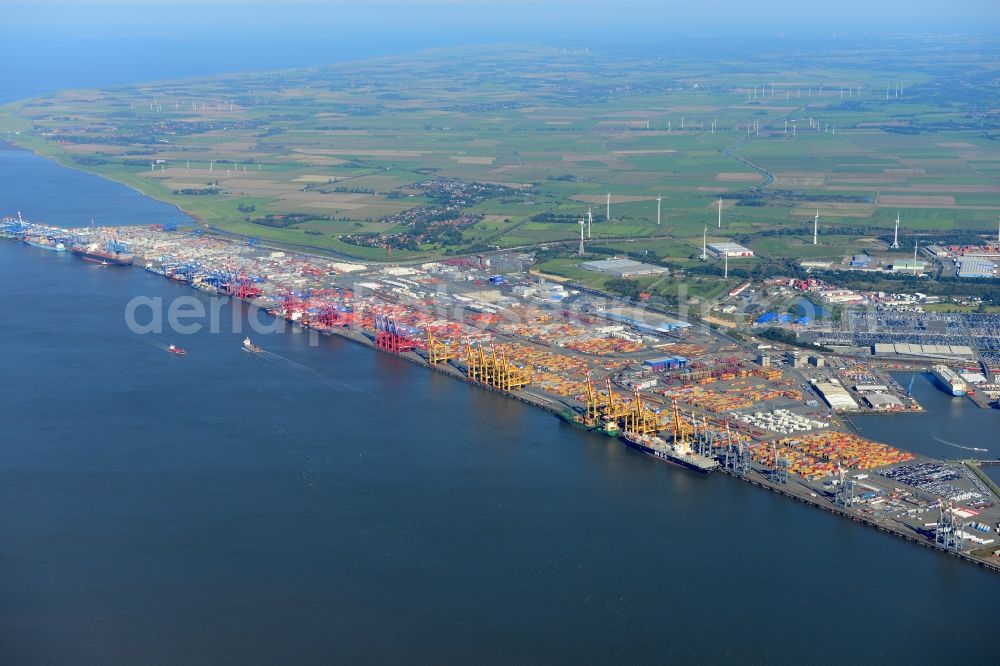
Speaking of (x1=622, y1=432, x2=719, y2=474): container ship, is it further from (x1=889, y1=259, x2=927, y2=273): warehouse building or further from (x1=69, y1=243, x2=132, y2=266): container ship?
(x1=69, y1=243, x2=132, y2=266): container ship

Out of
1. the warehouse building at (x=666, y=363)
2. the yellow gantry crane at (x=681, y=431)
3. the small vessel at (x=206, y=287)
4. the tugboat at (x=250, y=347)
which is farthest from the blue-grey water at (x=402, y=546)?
the small vessel at (x=206, y=287)

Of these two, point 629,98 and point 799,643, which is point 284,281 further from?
point 629,98

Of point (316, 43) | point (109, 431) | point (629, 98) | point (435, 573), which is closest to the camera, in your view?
point (435, 573)

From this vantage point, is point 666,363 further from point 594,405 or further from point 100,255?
point 100,255

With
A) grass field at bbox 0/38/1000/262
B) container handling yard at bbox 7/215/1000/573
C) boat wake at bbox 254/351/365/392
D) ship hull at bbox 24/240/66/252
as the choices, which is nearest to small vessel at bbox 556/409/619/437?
container handling yard at bbox 7/215/1000/573

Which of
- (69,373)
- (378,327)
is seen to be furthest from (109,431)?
(378,327)

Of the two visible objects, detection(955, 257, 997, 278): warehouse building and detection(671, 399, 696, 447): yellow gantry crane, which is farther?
detection(955, 257, 997, 278): warehouse building

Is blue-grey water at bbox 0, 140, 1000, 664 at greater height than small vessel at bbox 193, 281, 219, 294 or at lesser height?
lesser
